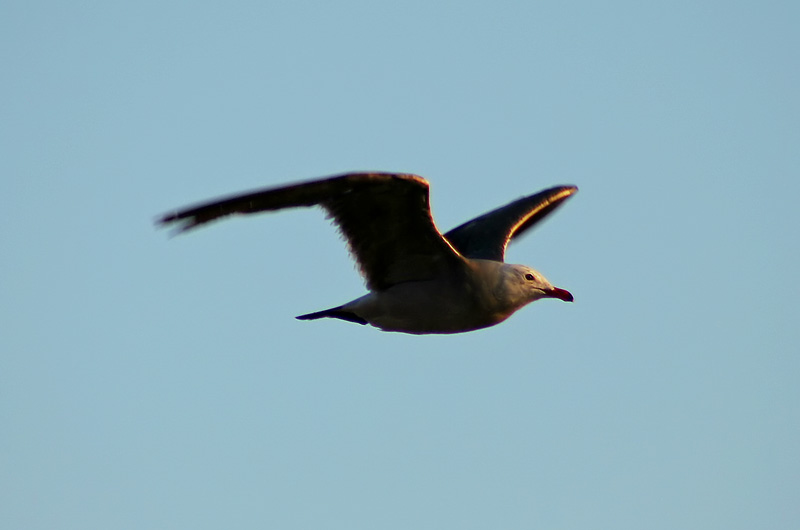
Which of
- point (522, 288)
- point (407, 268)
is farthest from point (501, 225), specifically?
point (407, 268)

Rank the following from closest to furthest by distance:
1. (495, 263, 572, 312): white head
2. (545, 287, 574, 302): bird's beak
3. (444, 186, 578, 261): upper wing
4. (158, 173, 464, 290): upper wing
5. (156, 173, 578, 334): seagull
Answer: (158, 173, 464, 290): upper wing < (156, 173, 578, 334): seagull < (495, 263, 572, 312): white head < (545, 287, 574, 302): bird's beak < (444, 186, 578, 261): upper wing

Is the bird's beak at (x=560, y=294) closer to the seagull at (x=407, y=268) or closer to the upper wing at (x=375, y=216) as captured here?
the seagull at (x=407, y=268)

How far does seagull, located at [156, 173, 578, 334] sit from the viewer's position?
9031 millimetres

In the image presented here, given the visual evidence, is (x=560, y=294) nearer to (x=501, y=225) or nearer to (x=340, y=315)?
(x=501, y=225)

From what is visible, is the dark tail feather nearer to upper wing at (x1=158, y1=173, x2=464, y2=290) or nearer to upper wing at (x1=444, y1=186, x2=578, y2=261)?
upper wing at (x1=158, y1=173, x2=464, y2=290)

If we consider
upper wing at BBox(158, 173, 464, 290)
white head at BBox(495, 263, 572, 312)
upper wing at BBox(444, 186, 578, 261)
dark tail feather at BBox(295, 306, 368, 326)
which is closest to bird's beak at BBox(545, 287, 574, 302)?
white head at BBox(495, 263, 572, 312)

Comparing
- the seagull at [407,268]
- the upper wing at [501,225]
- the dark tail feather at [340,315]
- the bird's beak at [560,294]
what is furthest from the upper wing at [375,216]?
the upper wing at [501,225]

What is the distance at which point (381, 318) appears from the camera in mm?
10453

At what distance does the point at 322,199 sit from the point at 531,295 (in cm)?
274

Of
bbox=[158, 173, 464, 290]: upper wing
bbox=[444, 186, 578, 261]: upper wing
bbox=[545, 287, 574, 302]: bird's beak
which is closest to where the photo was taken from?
bbox=[158, 173, 464, 290]: upper wing

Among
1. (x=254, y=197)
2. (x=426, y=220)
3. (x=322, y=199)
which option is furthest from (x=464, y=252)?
(x=254, y=197)

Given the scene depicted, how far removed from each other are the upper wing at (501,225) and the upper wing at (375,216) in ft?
5.87

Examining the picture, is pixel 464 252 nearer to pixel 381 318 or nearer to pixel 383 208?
pixel 381 318

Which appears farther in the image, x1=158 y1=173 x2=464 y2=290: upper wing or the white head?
the white head
